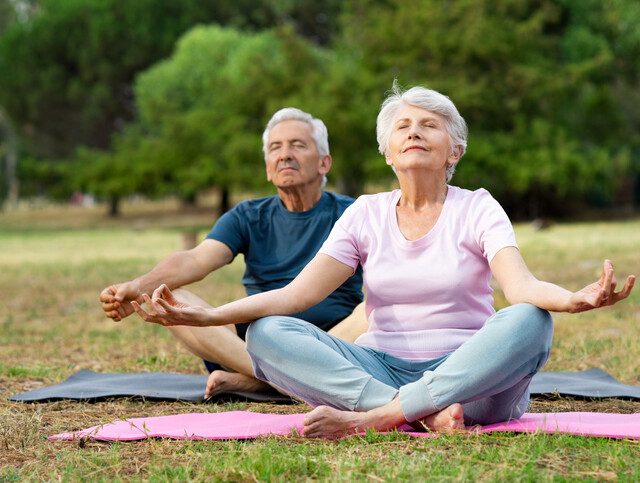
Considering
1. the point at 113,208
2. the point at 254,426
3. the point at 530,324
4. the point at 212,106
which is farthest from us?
the point at 113,208

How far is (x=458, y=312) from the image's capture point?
4.18 metres

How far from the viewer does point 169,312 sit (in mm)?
3895

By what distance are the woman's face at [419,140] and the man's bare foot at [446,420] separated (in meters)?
1.00

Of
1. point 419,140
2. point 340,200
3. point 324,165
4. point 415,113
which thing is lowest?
point 340,200

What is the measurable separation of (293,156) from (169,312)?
1.90 metres

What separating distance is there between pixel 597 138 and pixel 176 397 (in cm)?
2866

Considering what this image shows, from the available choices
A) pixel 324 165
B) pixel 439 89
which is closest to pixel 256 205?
pixel 324 165

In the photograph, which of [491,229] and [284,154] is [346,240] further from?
[284,154]

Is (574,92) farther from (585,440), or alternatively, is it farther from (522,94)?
(585,440)

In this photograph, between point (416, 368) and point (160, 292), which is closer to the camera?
point (160, 292)

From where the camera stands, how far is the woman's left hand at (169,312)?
3.89 m

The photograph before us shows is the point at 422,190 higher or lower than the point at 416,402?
higher

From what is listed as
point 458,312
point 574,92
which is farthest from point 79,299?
point 574,92

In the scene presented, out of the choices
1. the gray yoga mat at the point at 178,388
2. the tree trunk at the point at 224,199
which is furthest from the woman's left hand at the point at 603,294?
the tree trunk at the point at 224,199
